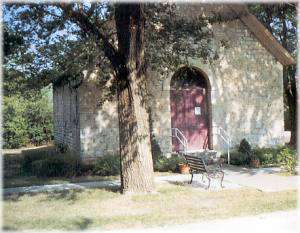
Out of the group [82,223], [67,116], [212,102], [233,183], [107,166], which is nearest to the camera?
[82,223]

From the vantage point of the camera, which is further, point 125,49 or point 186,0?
point 186,0

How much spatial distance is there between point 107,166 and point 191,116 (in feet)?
15.0

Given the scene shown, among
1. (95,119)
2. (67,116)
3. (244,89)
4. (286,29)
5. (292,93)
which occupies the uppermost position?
(286,29)

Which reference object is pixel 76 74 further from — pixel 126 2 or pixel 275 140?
pixel 275 140

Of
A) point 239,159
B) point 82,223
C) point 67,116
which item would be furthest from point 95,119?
point 82,223

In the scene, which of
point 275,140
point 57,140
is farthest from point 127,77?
point 57,140

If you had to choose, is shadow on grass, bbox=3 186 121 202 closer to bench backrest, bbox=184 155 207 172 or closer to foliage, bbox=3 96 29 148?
bench backrest, bbox=184 155 207 172

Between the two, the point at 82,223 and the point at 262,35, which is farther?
the point at 262,35

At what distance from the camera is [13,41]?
10.5 m

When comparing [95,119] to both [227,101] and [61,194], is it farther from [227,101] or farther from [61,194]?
[227,101]

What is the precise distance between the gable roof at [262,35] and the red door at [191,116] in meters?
3.19

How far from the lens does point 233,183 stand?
11727 mm

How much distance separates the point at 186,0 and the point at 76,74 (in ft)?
16.7

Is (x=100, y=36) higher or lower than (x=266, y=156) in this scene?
higher
